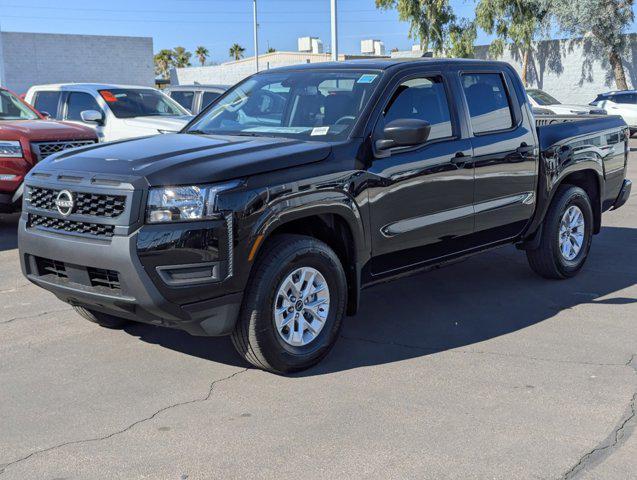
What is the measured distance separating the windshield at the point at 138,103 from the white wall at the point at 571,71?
26188 millimetres

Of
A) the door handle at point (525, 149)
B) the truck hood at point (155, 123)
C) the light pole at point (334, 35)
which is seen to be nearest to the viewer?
the door handle at point (525, 149)

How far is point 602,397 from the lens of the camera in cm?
455

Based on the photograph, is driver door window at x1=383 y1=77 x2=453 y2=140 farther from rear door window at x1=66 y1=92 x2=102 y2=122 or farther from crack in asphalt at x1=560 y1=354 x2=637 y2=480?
rear door window at x1=66 y1=92 x2=102 y2=122

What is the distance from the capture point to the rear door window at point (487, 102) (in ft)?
20.3

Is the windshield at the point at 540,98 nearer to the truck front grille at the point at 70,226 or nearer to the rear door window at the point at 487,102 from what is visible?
the rear door window at the point at 487,102

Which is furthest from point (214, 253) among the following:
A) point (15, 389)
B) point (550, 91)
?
point (550, 91)

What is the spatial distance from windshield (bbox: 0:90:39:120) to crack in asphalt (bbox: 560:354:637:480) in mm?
8898

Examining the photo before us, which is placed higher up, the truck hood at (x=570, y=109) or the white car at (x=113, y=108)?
the white car at (x=113, y=108)

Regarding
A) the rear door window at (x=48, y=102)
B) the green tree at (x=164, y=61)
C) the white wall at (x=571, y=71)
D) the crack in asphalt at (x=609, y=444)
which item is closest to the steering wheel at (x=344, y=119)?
the crack in asphalt at (x=609, y=444)

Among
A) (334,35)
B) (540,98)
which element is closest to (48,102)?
(334,35)

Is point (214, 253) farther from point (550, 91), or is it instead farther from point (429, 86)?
point (550, 91)

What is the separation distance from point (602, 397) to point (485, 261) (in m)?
3.63

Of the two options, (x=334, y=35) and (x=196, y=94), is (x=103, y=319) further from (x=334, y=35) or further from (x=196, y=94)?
(x=334, y=35)

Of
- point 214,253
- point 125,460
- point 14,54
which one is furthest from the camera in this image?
point 14,54
